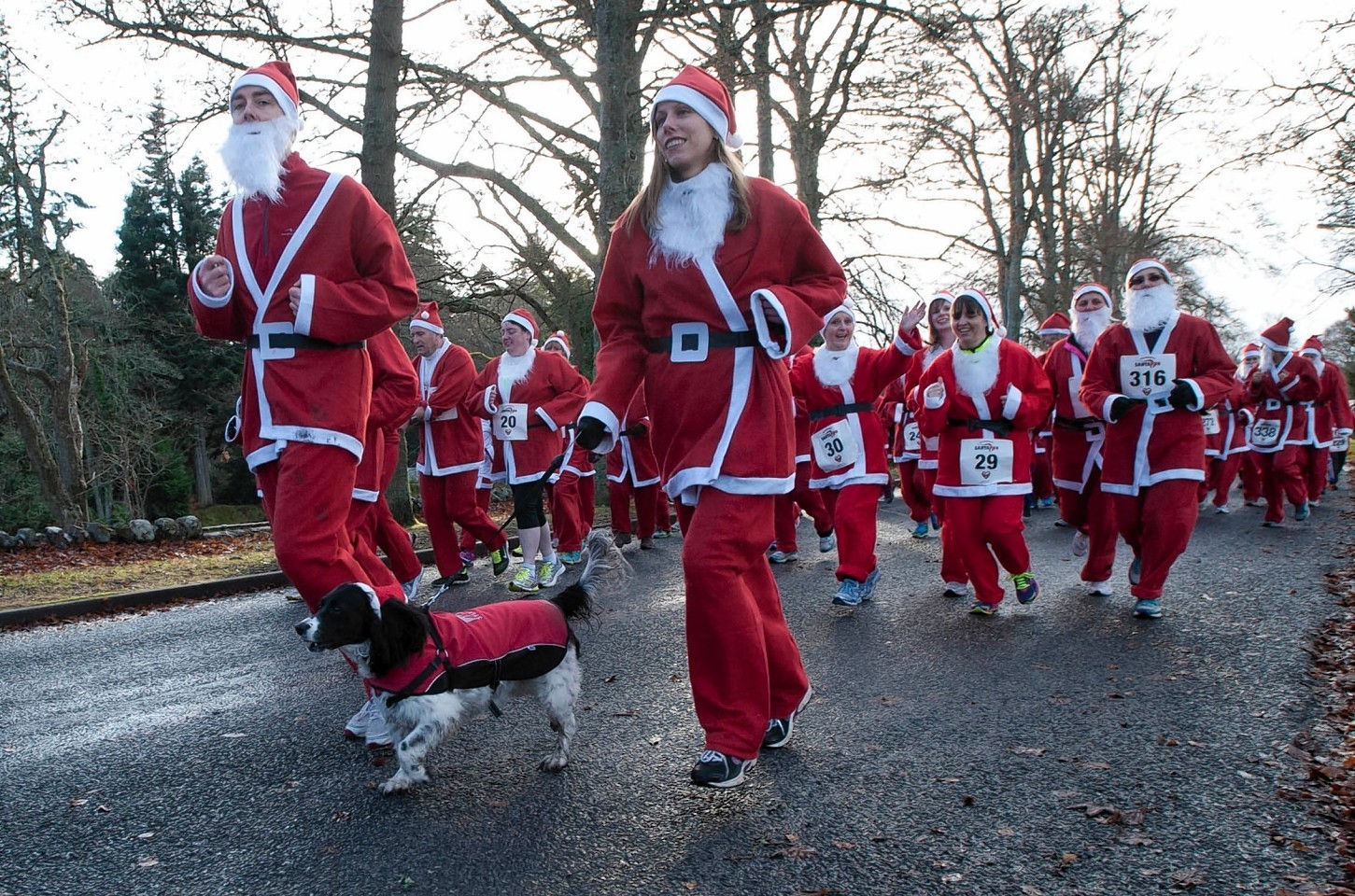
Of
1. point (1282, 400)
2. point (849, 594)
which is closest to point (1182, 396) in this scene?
point (849, 594)

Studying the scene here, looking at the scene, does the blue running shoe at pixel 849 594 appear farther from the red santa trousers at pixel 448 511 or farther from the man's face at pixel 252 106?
the man's face at pixel 252 106

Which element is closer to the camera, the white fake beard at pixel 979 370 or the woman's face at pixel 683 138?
the woman's face at pixel 683 138

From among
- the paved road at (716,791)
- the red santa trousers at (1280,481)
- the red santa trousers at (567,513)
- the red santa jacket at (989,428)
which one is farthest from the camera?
the red santa trousers at (1280,481)

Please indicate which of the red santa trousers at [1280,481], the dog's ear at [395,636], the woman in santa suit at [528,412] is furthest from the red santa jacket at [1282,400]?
the dog's ear at [395,636]

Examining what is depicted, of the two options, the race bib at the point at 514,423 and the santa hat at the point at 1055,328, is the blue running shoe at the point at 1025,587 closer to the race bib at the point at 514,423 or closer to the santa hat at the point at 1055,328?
the race bib at the point at 514,423

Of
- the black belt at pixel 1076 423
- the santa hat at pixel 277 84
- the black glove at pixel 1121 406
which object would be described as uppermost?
the santa hat at pixel 277 84

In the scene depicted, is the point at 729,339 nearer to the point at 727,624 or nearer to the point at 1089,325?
the point at 727,624

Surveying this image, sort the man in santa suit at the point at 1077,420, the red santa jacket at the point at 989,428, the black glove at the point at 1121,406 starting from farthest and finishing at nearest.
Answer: the man in santa suit at the point at 1077,420
the red santa jacket at the point at 989,428
the black glove at the point at 1121,406

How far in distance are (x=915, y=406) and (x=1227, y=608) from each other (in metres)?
2.63

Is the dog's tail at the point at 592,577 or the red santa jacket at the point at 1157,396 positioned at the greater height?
the red santa jacket at the point at 1157,396

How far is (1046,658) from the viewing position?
5.39 meters

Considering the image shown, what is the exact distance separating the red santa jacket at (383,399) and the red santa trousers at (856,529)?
3066 millimetres

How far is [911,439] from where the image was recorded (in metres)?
11.5

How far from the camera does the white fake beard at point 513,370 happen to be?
29.1 feet
